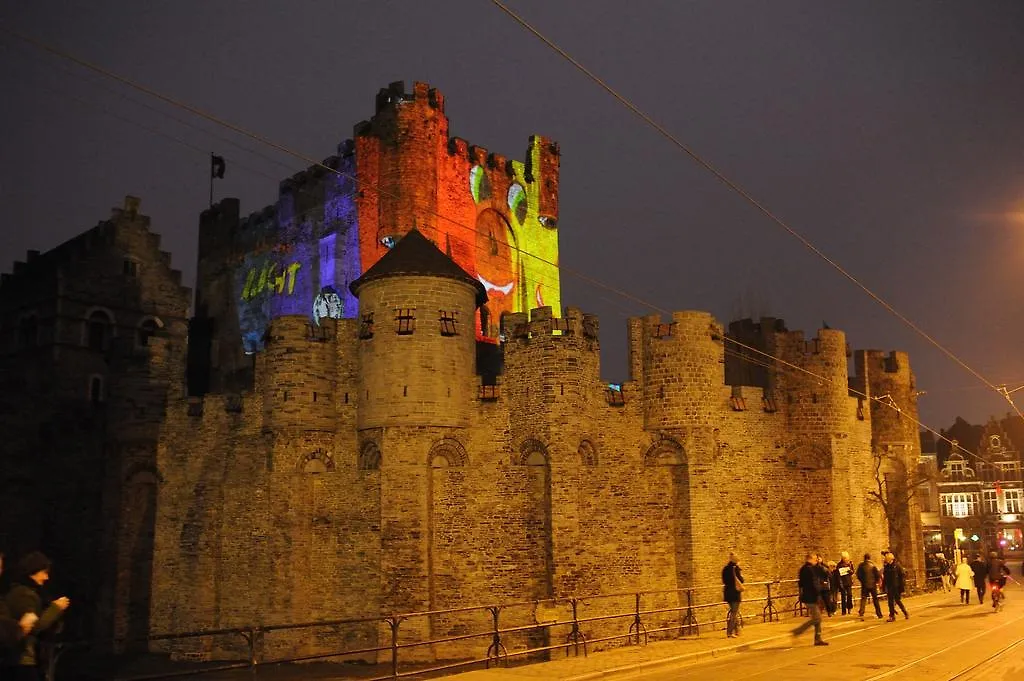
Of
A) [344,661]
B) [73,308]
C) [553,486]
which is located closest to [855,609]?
[553,486]

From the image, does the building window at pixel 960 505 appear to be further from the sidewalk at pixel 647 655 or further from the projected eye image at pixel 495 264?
the sidewalk at pixel 647 655

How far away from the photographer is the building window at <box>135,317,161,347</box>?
36.4 m

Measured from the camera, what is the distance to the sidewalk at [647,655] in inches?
580

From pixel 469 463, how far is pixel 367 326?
439cm

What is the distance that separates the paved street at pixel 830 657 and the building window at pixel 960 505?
62.2 metres

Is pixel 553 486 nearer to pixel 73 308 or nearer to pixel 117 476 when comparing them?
pixel 117 476

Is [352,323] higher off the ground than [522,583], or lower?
higher

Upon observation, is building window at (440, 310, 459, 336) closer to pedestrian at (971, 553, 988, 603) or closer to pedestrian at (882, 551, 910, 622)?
pedestrian at (882, 551, 910, 622)

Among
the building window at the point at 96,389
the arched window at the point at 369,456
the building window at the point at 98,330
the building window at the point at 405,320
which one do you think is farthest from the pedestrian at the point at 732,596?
the building window at the point at 98,330

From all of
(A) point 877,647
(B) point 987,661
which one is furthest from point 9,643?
(A) point 877,647

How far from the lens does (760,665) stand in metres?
15.9

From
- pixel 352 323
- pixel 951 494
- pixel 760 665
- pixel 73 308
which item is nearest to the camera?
pixel 760 665

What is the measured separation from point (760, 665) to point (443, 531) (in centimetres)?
1055

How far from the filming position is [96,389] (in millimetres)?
35656
